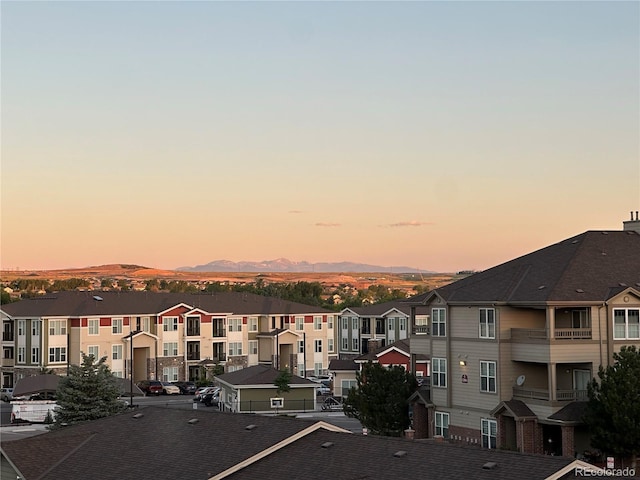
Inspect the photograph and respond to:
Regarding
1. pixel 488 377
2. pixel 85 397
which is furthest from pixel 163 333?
pixel 488 377

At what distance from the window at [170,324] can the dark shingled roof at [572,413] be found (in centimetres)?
6129

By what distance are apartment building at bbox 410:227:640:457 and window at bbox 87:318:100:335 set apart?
5130 cm

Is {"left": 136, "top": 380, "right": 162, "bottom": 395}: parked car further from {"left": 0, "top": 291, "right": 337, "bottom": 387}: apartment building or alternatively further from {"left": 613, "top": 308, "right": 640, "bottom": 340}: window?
{"left": 613, "top": 308, "right": 640, "bottom": 340}: window

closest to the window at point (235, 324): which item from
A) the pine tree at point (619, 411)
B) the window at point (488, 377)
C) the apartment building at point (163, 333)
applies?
the apartment building at point (163, 333)

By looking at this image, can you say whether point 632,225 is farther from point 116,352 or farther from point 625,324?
point 116,352

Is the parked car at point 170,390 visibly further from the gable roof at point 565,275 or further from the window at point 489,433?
the window at point 489,433

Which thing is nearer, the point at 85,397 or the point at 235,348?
the point at 85,397

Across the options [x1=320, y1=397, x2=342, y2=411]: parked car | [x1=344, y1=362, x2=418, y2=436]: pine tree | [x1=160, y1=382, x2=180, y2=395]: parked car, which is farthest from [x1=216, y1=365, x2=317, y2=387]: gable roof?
[x1=344, y1=362, x2=418, y2=436]: pine tree

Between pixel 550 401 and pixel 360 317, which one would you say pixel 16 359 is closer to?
pixel 360 317

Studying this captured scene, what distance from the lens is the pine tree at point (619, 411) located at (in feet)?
125

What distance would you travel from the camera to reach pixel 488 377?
44906 mm

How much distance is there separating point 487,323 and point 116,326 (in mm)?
56443

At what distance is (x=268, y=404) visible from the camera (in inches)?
2638

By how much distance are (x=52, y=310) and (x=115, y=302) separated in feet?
21.2
